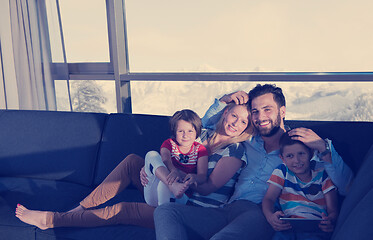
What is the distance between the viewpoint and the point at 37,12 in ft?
10.2

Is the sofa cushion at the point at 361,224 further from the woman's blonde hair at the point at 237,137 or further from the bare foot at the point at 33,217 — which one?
the bare foot at the point at 33,217

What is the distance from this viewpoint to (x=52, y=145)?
228cm

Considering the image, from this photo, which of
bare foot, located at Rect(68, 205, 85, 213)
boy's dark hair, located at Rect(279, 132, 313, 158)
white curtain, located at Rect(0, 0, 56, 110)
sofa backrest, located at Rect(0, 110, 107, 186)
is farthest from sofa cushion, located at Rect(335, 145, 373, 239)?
white curtain, located at Rect(0, 0, 56, 110)

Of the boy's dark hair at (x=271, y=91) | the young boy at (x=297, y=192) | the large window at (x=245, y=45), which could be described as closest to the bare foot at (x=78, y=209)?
the young boy at (x=297, y=192)

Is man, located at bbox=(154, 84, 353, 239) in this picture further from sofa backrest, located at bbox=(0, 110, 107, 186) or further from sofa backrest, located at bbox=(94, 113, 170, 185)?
sofa backrest, located at bbox=(0, 110, 107, 186)

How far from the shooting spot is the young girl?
165 cm

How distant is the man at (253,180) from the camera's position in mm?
1396

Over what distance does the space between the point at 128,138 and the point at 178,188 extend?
68 cm

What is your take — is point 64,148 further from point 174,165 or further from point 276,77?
point 276,77

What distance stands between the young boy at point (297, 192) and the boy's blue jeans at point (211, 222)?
0.07m

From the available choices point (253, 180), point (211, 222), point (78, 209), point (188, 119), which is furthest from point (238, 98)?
point (78, 209)

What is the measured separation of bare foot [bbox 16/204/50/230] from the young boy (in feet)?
3.62

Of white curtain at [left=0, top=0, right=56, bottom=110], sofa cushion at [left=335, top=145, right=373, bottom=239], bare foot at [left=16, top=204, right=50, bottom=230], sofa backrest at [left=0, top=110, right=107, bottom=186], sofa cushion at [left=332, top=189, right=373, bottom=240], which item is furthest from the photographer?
white curtain at [left=0, top=0, right=56, bottom=110]

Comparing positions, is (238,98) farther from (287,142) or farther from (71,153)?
(71,153)
